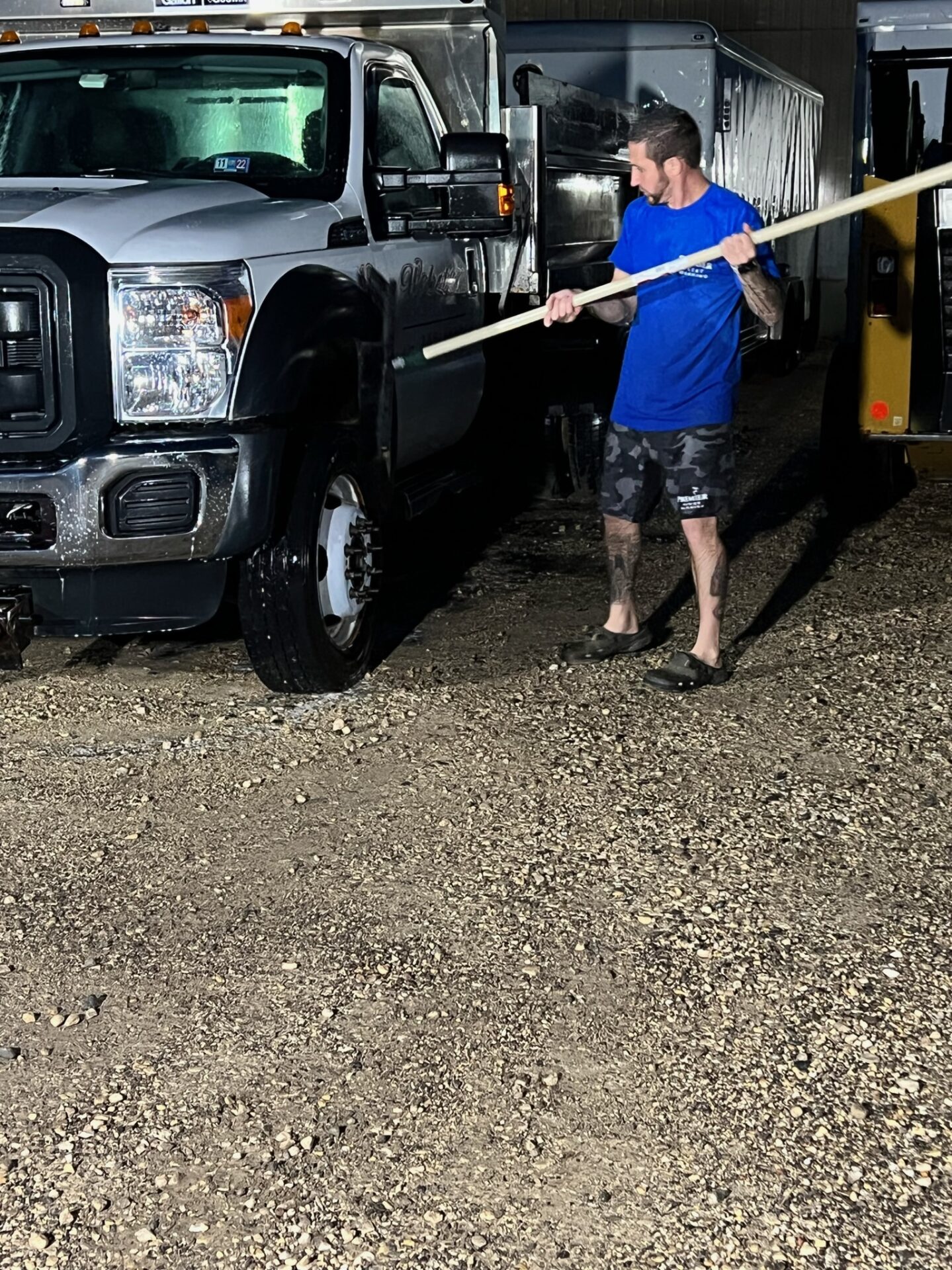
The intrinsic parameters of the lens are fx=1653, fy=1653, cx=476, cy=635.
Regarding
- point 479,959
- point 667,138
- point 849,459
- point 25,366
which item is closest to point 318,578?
point 25,366

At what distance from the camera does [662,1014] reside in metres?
3.63

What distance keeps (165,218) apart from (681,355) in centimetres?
181

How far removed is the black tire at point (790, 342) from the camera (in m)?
15.5

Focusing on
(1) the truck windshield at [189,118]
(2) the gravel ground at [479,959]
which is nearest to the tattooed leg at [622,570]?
(2) the gravel ground at [479,959]

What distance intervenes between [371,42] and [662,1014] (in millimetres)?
4412

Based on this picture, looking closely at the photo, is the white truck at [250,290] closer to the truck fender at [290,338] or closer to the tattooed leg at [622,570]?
the truck fender at [290,338]

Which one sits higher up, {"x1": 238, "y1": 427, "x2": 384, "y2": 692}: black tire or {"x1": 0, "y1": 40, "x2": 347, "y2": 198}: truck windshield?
{"x1": 0, "y1": 40, "x2": 347, "y2": 198}: truck windshield

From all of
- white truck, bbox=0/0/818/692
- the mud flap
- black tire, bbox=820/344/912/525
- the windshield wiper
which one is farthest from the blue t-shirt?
black tire, bbox=820/344/912/525

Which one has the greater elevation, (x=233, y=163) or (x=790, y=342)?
(x=233, y=163)

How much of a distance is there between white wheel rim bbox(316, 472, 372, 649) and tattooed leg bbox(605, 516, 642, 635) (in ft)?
3.02

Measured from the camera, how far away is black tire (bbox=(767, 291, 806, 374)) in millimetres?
15508

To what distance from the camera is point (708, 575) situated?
587 centimetres

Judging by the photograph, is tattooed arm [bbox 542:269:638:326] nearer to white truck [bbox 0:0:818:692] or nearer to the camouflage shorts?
the camouflage shorts

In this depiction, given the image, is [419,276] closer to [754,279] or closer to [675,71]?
[754,279]
